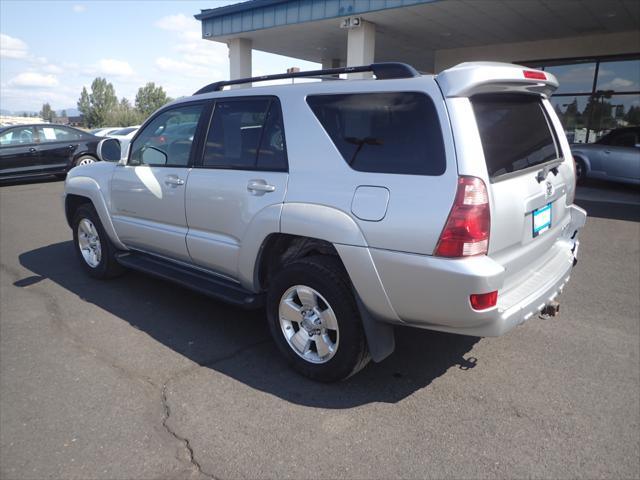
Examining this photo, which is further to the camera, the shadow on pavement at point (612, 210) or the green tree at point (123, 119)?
the green tree at point (123, 119)

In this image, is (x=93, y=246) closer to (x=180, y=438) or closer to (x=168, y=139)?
(x=168, y=139)

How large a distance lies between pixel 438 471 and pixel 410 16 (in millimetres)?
12163

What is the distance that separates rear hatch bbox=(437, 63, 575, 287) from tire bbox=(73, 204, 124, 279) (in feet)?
12.7

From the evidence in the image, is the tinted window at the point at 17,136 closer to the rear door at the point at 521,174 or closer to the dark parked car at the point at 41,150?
the dark parked car at the point at 41,150

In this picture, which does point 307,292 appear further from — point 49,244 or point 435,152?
point 49,244

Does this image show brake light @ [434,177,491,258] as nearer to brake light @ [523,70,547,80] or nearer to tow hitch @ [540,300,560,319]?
brake light @ [523,70,547,80]

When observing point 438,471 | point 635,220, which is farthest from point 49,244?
point 635,220

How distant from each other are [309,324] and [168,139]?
2.28 meters

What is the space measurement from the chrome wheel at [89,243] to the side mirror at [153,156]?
44.9 inches

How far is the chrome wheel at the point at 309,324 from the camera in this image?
10.7ft

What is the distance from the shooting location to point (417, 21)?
13.0 metres

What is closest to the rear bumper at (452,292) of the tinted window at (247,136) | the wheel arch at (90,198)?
the tinted window at (247,136)

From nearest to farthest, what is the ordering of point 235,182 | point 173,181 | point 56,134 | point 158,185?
point 235,182 < point 173,181 < point 158,185 < point 56,134

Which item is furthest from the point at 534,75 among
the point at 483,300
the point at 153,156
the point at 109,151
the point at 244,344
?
the point at 109,151
